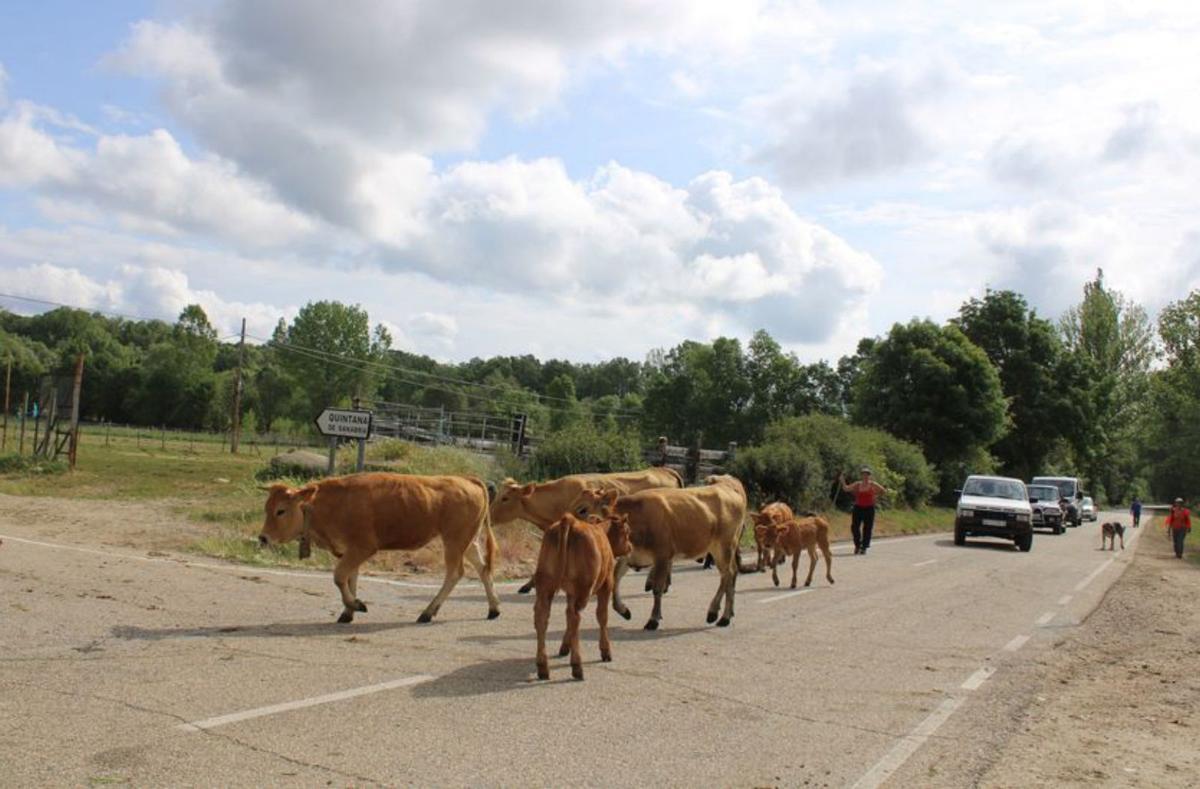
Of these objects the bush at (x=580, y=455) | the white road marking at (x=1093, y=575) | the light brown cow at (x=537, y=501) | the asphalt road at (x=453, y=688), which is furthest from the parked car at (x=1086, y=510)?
the light brown cow at (x=537, y=501)

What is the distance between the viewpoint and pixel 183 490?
25.9m

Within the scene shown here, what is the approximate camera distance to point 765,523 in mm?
16078

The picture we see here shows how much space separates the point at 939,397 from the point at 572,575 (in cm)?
4820

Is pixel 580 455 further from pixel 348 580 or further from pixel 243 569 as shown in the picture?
pixel 348 580

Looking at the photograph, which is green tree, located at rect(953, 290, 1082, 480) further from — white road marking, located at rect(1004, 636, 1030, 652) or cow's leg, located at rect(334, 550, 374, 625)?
cow's leg, located at rect(334, 550, 374, 625)

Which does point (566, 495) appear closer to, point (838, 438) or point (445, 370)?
point (838, 438)

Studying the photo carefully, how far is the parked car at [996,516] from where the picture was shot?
2733 cm

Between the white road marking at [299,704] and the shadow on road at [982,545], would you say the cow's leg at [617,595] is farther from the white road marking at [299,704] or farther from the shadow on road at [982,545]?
the shadow on road at [982,545]

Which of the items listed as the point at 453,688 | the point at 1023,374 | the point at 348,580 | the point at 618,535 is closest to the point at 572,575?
the point at 453,688

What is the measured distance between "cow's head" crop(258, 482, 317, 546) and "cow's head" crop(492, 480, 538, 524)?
3467 millimetres

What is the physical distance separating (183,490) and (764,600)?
59.3ft

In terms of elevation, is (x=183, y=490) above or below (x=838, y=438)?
Answer: below

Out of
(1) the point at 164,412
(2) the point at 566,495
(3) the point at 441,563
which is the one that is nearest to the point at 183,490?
(3) the point at 441,563

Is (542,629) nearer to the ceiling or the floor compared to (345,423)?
nearer to the floor
